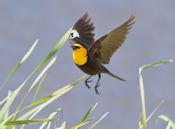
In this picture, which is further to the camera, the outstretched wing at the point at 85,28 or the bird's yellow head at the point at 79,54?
the outstretched wing at the point at 85,28

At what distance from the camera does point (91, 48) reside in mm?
1294

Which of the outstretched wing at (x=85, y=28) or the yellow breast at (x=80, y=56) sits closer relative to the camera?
the yellow breast at (x=80, y=56)

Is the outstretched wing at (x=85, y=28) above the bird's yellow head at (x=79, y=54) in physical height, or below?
above

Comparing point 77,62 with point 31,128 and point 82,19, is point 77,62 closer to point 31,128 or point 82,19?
point 82,19

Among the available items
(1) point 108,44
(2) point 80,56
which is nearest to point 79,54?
(2) point 80,56

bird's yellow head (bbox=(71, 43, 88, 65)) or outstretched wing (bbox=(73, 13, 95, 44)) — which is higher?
outstretched wing (bbox=(73, 13, 95, 44))

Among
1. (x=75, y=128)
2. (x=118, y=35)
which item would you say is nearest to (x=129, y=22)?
(x=118, y=35)

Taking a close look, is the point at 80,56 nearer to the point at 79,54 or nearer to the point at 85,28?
the point at 79,54

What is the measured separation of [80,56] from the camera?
123cm

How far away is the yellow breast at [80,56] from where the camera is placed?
3.98 ft

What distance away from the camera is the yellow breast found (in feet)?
3.98

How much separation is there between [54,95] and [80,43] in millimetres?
368

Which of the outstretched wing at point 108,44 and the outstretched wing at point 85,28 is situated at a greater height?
the outstretched wing at point 85,28

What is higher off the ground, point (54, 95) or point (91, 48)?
point (91, 48)
